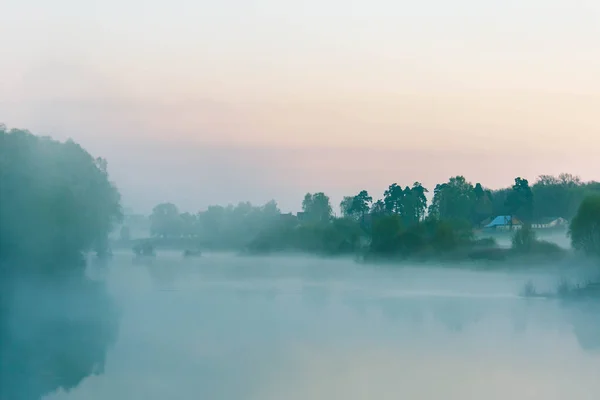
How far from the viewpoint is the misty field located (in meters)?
16.6

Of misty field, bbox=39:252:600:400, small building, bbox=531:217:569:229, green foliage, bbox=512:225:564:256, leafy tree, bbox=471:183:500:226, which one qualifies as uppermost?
leafy tree, bbox=471:183:500:226

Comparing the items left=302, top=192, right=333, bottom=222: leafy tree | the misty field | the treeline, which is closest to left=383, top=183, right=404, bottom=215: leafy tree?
the treeline

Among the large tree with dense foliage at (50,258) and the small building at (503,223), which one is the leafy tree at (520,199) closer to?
the small building at (503,223)

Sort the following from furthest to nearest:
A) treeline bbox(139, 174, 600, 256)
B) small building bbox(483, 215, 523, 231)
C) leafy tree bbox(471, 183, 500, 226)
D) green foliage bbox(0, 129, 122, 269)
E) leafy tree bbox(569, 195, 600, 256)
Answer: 1. leafy tree bbox(471, 183, 500, 226)
2. small building bbox(483, 215, 523, 231)
3. treeline bbox(139, 174, 600, 256)
4. leafy tree bbox(569, 195, 600, 256)
5. green foliage bbox(0, 129, 122, 269)

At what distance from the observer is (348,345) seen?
22453mm

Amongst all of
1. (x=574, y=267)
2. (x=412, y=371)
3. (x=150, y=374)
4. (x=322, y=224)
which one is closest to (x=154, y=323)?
(x=150, y=374)

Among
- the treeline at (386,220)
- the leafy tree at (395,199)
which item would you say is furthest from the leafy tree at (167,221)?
the leafy tree at (395,199)

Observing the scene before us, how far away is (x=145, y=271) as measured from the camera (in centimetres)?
5884

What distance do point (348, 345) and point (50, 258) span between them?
64.4ft

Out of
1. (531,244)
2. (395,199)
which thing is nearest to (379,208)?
(395,199)

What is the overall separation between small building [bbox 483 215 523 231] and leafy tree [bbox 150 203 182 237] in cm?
4871

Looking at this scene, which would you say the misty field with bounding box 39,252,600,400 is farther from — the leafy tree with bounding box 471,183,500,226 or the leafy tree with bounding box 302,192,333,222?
the leafy tree with bounding box 302,192,333,222

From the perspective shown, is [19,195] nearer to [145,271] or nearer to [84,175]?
[84,175]

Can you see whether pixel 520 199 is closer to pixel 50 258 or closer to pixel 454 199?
pixel 454 199
